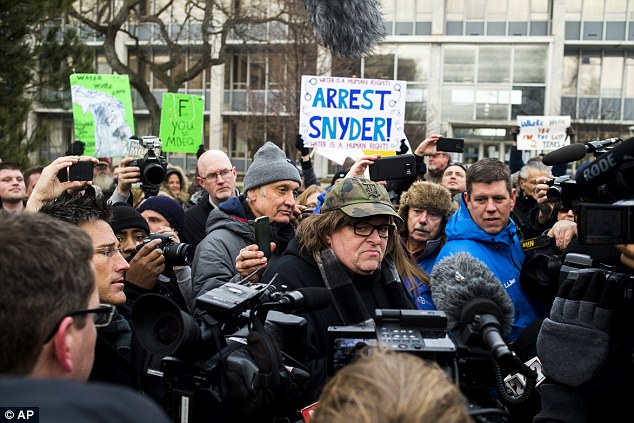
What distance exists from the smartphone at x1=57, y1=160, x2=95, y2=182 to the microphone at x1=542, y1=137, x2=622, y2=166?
2.30 metres

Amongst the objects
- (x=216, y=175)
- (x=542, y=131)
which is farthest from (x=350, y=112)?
(x=542, y=131)

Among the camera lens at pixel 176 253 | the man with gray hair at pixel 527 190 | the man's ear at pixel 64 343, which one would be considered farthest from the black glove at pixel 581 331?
the man with gray hair at pixel 527 190

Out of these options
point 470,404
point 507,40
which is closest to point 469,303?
point 470,404

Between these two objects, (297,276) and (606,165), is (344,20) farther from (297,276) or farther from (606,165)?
(606,165)

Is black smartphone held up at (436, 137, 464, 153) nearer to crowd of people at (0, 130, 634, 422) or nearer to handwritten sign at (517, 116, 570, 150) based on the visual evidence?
crowd of people at (0, 130, 634, 422)

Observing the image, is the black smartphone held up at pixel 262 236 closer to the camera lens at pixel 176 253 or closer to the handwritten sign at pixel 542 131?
the camera lens at pixel 176 253

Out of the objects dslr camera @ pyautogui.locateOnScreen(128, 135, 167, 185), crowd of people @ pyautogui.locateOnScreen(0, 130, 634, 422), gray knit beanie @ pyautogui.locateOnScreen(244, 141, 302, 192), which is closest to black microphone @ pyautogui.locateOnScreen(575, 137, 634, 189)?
crowd of people @ pyautogui.locateOnScreen(0, 130, 634, 422)

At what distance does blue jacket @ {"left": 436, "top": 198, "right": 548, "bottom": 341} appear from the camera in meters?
3.76

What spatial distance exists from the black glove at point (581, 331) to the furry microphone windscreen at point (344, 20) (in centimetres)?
211

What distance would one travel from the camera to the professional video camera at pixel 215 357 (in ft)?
5.82

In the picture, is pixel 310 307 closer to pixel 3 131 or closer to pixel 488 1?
pixel 3 131

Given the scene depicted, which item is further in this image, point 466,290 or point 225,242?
point 225,242

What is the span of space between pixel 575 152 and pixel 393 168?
150 cm

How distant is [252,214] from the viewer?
4410mm
